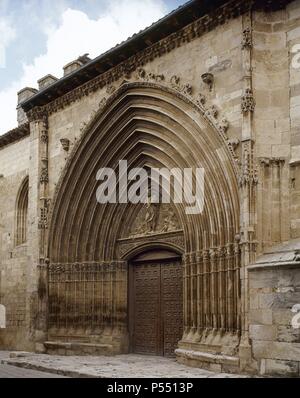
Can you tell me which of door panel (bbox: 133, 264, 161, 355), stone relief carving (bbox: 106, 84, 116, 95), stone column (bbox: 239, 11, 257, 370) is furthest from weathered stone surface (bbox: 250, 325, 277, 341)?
stone relief carving (bbox: 106, 84, 116, 95)

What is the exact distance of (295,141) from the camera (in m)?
9.45

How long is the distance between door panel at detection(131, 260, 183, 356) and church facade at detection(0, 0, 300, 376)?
34mm

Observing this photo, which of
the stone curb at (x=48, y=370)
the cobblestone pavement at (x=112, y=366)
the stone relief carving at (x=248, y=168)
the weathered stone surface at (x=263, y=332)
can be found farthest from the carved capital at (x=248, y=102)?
the stone curb at (x=48, y=370)

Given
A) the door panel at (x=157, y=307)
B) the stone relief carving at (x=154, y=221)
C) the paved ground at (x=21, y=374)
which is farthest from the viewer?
the stone relief carving at (x=154, y=221)

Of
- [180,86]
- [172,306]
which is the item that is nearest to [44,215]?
[172,306]

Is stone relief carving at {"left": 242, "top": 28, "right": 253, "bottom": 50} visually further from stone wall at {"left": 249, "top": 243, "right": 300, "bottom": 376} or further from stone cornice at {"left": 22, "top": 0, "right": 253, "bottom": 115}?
stone wall at {"left": 249, "top": 243, "right": 300, "bottom": 376}

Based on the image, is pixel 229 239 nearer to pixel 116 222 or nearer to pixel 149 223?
pixel 149 223

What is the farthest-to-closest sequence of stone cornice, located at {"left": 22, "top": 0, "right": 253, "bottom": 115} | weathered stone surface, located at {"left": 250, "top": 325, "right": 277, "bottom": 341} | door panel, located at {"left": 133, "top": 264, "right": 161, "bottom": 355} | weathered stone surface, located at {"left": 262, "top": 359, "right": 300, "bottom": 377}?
1. door panel, located at {"left": 133, "top": 264, "right": 161, "bottom": 355}
2. stone cornice, located at {"left": 22, "top": 0, "right": 253, "bottom": 115}
3. weathered stone surface, located at {"left": 250, "top": 325, "right": 277, "bottom": 341}
4. weathered stone surface, located at {"left": 262, "top": 359, "right": 300, "bottom": 377}

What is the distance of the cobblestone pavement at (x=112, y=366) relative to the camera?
9391mm

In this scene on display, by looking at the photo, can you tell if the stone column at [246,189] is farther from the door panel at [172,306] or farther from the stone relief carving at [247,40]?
the door panel at [172,306]

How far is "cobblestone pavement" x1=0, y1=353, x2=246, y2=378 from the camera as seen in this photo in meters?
9.39

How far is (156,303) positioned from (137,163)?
9.40 feet

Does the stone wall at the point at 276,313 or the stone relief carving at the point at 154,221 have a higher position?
the stone relief carving at the point at 154,221

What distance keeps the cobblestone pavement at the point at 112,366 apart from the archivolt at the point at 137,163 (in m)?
2.10
